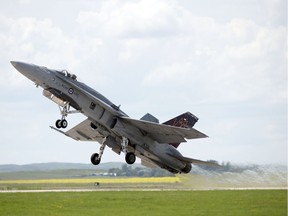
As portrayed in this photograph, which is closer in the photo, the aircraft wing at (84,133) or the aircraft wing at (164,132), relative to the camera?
the aircraft wing at (164,132)

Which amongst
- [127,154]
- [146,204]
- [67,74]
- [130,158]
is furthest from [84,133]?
[67,74]

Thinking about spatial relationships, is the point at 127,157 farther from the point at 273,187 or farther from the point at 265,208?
A: the point at 273,187

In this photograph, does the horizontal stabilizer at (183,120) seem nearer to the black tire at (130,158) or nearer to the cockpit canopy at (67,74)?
the black tire at (130,158)

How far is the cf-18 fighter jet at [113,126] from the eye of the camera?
1280 inches

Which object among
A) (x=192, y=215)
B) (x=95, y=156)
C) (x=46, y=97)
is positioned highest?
(x=46, y=97)

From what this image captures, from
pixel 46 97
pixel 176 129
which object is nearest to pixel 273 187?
pixel 176 129

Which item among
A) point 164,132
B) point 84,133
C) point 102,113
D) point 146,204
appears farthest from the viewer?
point 84,133

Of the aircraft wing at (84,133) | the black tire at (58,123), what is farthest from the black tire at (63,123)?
the aircraft wing at (84,133)

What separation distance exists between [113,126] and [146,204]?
535 cm

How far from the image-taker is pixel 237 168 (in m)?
51.8

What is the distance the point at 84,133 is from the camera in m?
39.4

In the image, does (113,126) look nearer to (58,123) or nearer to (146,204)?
(58,123)

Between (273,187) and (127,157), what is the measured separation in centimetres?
2138

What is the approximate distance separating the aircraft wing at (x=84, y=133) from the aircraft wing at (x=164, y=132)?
3.59m
